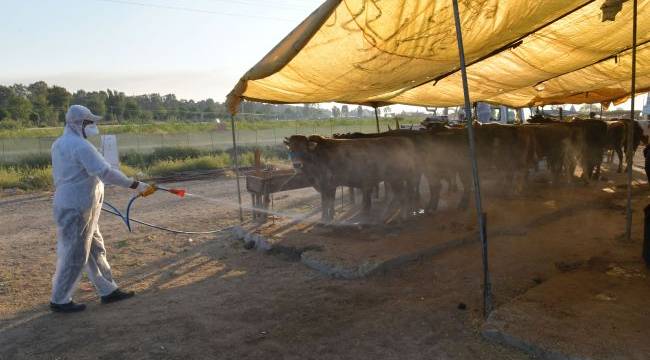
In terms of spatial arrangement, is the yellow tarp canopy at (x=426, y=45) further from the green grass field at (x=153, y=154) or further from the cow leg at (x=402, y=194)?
the green grass field at (x=153, y=154)

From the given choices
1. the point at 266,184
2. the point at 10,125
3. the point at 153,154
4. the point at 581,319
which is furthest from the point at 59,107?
the point at 581,319

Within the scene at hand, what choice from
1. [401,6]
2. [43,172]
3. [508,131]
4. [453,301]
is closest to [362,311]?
[453,301]

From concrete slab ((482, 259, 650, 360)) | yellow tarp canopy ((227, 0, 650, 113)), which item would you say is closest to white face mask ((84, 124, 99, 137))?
yellow tarp canopy ((227, 0, 650, 113))

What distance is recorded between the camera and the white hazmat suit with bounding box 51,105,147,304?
581cm

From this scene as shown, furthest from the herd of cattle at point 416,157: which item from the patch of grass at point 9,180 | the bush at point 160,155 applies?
the bush at point 160,155

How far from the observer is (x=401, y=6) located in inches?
202

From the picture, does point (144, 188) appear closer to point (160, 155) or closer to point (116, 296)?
point (116, 296)

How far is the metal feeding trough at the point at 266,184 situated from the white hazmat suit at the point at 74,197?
4.04m

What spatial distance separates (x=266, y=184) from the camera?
32.3ft

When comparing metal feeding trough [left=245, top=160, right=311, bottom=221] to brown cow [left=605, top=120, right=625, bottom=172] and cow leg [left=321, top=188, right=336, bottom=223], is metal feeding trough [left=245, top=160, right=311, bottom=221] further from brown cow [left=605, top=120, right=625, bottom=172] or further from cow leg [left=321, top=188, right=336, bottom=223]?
brown cow [left=605, top=120, right=625, bottom=172]

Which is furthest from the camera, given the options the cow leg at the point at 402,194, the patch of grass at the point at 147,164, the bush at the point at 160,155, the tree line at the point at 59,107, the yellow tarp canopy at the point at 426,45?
the tree line at the point at 59,107

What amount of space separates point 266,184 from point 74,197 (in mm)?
4393

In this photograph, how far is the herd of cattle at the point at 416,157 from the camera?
30.8 feet

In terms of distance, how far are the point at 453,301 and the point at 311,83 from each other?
3.65 meters
